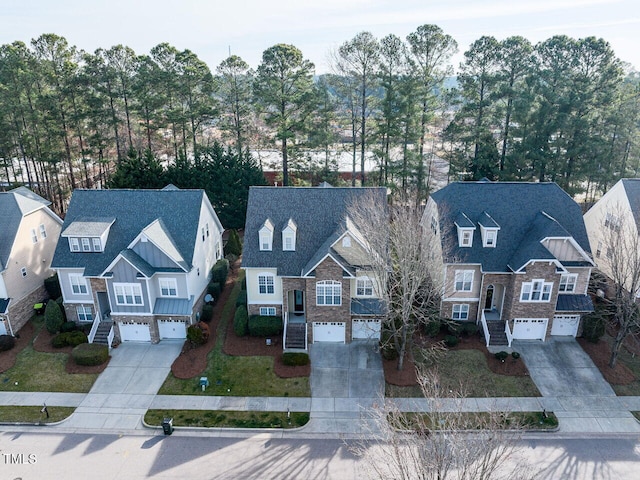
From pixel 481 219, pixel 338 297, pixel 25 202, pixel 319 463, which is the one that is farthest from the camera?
pixel 25 202

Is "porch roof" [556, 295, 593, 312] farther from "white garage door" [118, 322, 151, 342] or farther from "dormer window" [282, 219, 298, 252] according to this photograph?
"white garage door" [118, 322, 151, 342]

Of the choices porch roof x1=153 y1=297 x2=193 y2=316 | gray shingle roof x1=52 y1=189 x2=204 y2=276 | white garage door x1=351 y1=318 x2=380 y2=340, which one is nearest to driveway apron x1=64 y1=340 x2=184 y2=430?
porch roof x1=153 y1=297 x2=193 y2=316

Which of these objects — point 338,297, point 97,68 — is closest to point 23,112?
point 97,68

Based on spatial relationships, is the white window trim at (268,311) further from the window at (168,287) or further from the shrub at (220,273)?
the shrub at (220,273)

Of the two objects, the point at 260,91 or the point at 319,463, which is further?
the point at 260,91

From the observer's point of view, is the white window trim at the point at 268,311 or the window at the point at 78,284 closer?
the window at the point at 78,284

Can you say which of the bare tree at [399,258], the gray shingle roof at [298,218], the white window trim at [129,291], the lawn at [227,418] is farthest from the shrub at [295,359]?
the white window trim at [129,291]

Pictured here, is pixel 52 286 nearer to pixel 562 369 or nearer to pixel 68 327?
pixel 68 327

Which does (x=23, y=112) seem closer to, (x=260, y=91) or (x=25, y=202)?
(x=25, y=202)
